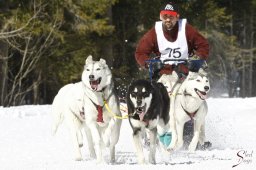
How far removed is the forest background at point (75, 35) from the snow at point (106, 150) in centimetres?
719

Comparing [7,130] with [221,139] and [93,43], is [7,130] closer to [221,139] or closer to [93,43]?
[221,139]

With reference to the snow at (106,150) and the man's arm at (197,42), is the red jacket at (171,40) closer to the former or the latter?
the man's arm at (197,42)

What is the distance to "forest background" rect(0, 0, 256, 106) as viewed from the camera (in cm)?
2511

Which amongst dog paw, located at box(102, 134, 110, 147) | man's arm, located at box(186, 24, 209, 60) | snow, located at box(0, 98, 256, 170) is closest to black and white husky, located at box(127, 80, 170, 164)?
snow, located at box(0, 98, 256, 170)

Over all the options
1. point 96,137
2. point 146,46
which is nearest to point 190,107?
point 146,46

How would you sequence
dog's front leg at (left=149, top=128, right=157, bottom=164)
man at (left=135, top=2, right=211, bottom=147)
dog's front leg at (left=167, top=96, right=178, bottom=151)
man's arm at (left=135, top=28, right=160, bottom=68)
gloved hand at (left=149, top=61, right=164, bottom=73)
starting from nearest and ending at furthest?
dog's front leg at (left=149, top=128, right=157, bottom=164), dog's front leg at (left=167, top=96, right=178, bottom=151), gloved hand at (left=149, top=61, right=164, bottom=73), man at (left=135, top=2, right=211, bottom=147), man's arm at (left=135, top=28, right=160, bottom=68)

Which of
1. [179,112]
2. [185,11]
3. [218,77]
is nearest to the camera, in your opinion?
[179,112]

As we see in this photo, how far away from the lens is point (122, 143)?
34.8 feet

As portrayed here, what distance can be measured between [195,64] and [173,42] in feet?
1.35

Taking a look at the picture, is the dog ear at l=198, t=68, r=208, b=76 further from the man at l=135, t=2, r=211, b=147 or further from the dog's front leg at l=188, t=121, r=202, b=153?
the dog's front leg at l=188, t=121, r=202, b=153

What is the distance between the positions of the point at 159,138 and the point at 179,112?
1.84 ft

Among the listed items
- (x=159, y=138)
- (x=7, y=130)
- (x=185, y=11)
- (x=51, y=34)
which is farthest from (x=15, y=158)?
(x=185, y=11)

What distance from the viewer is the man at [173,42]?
907 centimetres

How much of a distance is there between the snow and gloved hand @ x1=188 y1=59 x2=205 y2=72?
1097 mm
